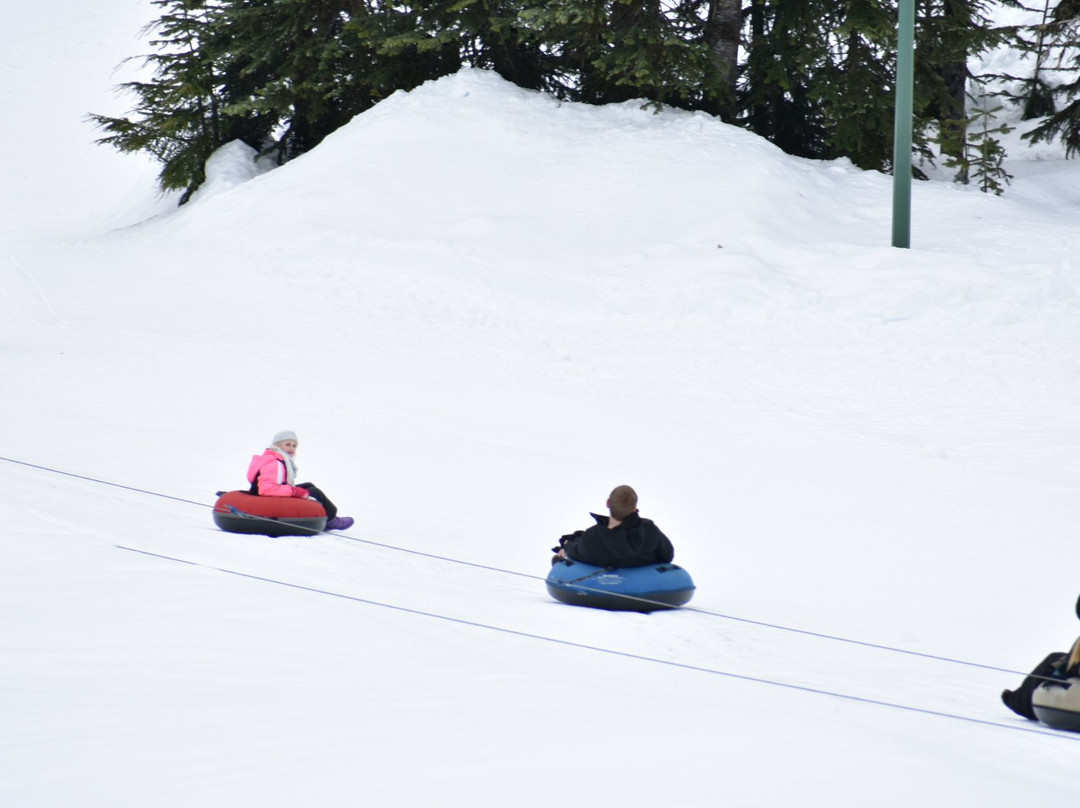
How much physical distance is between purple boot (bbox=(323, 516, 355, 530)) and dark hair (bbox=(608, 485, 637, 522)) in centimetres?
254

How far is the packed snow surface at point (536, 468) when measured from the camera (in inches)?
167

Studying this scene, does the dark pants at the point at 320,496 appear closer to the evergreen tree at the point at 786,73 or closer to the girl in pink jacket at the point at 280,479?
the girl in pink jacket at the point at 280,479

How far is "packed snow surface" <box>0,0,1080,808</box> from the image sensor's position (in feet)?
13.9

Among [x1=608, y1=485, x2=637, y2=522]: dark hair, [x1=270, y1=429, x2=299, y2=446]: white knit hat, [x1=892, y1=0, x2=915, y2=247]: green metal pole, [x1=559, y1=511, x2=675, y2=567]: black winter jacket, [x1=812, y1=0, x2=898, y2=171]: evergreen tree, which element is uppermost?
[x1=812, y1=0, x2=898, y2=171]: evergreen tree

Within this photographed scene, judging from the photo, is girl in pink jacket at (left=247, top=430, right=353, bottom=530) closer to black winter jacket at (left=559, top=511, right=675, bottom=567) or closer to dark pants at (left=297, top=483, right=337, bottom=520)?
dark pants at (left=297, top=483, right=337, bottom=520)

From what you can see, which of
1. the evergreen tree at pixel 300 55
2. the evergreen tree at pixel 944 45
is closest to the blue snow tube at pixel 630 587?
the evergreen tree at pixel 944 45

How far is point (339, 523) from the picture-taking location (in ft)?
28.2

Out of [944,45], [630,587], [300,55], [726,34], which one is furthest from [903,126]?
[300,55]

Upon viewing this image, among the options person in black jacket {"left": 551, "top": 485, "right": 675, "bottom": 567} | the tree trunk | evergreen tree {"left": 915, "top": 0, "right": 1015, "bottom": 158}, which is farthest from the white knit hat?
evergreen tree {"left": 915, "top": 0, "right": 1015, "bottom": 158}

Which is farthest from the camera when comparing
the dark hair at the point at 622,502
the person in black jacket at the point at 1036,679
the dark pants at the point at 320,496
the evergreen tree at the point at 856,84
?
the evergreen tree at the point at 856,84

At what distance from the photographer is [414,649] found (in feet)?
17.9

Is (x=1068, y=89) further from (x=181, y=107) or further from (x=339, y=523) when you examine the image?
(x=339, y=523)

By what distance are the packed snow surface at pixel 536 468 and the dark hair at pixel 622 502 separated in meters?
0.63

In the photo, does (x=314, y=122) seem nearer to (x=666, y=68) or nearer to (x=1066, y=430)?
(x=666, y=68)
